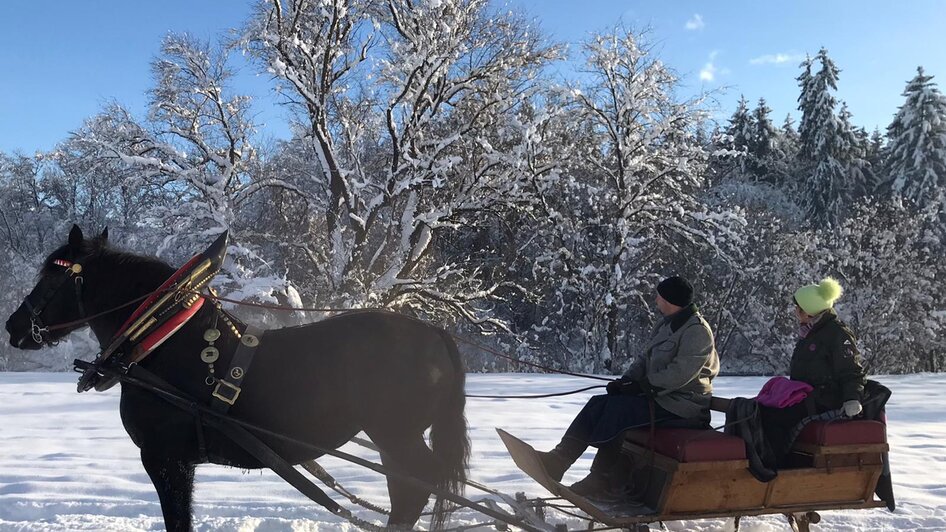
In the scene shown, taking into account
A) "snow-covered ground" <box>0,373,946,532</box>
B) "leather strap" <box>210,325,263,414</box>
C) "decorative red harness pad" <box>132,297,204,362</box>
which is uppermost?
"decorative red harness pad" <box>132,297,204,362</box>

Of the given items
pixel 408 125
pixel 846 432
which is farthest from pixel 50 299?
pixel 408 125

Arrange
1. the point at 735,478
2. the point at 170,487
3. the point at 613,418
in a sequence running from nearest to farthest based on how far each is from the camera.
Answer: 1. the point at 170,487
2. the point at 735,478
3. the point at 613,418

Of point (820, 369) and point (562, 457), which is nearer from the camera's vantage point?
point (820, 369)

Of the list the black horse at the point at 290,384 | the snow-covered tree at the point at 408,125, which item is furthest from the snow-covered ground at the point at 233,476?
the snow-covered tree at the point at 408,125

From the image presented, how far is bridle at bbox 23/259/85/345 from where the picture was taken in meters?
3.56

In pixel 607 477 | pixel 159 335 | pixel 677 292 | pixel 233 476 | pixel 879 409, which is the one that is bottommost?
pixel 233 476

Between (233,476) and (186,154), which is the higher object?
(186,154)

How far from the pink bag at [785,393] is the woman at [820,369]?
0.12 feet

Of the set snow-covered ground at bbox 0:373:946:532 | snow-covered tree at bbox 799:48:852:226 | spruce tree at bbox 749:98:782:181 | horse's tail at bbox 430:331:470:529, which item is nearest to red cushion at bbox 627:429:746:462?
snow-covered ground at bbox 0:373:946:532

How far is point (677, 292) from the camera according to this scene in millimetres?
3881

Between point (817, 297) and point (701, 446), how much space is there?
3.63ft

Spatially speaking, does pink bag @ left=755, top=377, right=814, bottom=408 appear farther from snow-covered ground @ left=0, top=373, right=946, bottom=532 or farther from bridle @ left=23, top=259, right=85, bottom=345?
bridle @ left=23, top=259, right=85, bottom=345

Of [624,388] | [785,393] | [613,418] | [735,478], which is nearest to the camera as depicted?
[735,478]

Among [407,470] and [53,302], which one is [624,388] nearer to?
[407,470]
